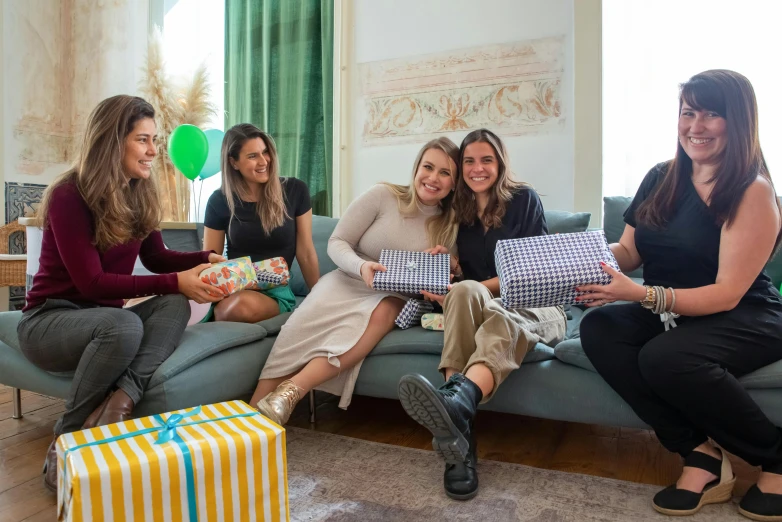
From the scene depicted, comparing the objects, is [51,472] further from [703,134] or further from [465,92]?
[465,92]

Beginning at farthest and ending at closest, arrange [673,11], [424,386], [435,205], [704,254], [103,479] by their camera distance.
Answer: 1. [673,11]
2. [435,205]
3. [704,254]
4. [424,386]
5. [103,479]

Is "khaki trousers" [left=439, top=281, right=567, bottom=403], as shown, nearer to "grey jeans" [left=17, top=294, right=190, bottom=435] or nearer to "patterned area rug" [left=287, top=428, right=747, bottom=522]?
"patterned area rug" [left=287, top=428, right=747, bottom=522]

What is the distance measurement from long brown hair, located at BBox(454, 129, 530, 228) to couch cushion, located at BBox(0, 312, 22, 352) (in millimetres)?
1565

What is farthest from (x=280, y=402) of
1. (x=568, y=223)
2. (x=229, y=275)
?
(x=568, y=223)

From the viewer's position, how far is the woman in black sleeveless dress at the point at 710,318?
4.35 feet

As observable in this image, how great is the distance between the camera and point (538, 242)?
5.12 ft

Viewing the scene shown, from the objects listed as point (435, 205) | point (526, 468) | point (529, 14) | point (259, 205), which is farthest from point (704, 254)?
point (529, 14)

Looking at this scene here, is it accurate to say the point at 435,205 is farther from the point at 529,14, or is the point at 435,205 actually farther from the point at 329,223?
the point at 529,14

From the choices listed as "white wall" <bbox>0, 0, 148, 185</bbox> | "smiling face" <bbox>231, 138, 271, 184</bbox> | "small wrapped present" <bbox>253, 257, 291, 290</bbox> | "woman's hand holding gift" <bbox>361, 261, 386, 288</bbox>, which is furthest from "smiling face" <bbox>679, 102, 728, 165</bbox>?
"white wall" <bbox>0, 0, 148, 185</bbox>

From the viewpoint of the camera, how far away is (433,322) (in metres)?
1.83

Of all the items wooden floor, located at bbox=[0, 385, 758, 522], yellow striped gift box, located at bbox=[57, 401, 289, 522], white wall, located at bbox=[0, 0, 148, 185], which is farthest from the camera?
white wall, located at bbox=[0, 0, 148, 185]

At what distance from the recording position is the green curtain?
3621mm

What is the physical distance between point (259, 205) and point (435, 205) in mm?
720

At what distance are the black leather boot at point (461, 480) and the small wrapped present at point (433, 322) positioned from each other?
0.46m
